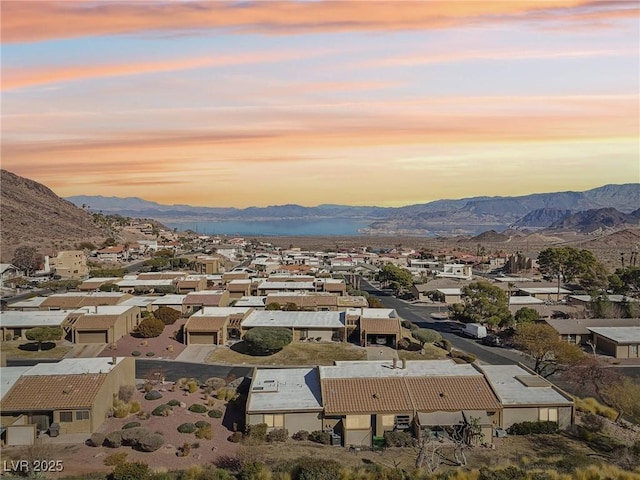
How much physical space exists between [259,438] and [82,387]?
952 centimetres

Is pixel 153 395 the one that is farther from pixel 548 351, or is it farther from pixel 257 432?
pixel 548 351

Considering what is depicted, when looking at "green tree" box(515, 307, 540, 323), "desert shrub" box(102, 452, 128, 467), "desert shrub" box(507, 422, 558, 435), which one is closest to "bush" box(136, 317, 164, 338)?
"desert shrub" box(102, 452, 128, 467)

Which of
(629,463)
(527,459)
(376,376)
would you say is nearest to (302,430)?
(376,376)

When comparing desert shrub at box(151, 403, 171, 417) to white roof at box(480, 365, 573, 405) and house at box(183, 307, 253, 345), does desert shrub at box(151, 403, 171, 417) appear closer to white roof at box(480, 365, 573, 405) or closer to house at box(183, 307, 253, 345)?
house at box(183, 307, 253, 345)

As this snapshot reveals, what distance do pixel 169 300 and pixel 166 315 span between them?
866 centimetres

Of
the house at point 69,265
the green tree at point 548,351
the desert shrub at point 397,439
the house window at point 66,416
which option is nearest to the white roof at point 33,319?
the house window at point 66,416

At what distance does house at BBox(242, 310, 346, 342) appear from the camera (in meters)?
48.2

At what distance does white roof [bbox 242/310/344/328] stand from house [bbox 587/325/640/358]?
20371 mm

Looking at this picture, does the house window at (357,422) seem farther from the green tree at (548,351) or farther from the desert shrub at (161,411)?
the green tree at (548,351)

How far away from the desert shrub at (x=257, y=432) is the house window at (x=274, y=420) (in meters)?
0.44

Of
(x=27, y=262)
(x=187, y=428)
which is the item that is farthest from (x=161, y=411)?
(x=27, y=262)

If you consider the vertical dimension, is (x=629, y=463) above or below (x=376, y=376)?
below

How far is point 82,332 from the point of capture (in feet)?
152

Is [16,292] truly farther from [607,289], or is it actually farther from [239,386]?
[607,289]
